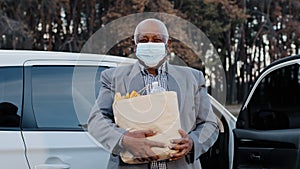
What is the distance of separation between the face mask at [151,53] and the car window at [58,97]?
0.77 metres

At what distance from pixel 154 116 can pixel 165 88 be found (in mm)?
190

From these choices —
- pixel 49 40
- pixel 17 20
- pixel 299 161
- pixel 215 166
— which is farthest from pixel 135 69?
pixel 49 40

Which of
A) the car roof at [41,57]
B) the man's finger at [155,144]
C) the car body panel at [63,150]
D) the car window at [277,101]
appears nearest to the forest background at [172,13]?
the car window at [277,101]

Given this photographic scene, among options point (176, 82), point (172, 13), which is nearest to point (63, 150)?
point (176, 82)

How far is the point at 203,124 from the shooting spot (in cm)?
236

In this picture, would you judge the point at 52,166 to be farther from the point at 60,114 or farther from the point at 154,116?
the point at 154,116

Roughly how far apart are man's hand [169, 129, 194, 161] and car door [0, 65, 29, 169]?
0.97m

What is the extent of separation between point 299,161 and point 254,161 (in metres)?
0.61

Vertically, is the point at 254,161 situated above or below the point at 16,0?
below

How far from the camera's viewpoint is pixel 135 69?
240cm

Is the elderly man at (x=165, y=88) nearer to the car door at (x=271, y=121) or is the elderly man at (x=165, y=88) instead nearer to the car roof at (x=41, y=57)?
the car roof at (x=41, y=57)

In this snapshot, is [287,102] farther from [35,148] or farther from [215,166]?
[35,148]

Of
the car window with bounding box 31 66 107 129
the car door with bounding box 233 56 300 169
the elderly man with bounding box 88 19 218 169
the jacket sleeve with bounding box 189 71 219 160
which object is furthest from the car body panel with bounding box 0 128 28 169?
the car door with bounding box 233 56 300 169

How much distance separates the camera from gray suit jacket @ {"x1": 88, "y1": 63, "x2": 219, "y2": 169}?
7.51ft
